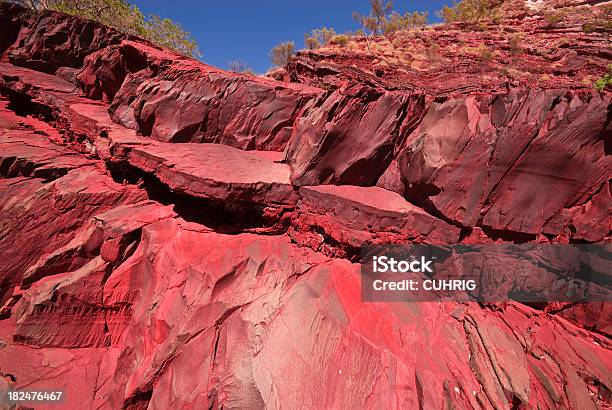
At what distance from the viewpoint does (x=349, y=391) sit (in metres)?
3.95

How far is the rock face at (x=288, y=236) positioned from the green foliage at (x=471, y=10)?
53.0 feet

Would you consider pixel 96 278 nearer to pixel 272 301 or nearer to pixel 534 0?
pixel 272 301

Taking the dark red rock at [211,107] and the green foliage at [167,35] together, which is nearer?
the dark red rock at [211,107]

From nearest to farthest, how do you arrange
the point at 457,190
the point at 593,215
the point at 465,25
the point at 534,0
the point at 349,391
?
the point at 349,391
the point at 593,215
the point at 457,190
the point at 465,25
the point at 534,0

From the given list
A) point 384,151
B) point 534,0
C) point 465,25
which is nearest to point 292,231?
point 384,151

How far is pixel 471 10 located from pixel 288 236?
2180 cm

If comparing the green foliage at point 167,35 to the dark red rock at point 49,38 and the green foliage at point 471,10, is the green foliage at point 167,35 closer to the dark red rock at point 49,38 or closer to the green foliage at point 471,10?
the dark red rock at point 49,38

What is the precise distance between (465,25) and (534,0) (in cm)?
775

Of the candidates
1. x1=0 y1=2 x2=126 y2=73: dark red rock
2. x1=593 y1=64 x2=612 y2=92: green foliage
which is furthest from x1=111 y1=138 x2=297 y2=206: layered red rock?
x1=593 y1=64 x2=612 y2=92: green foliage

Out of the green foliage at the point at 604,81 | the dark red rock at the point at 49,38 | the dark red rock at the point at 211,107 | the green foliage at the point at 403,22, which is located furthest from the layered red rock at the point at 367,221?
the green foliage at the point at 403,22

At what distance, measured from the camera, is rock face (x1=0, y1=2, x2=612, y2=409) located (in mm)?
4215

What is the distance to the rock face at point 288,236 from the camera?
4215 mm

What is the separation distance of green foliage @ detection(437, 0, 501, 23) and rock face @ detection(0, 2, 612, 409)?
16.2 metres

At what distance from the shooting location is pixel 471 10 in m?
17.4
